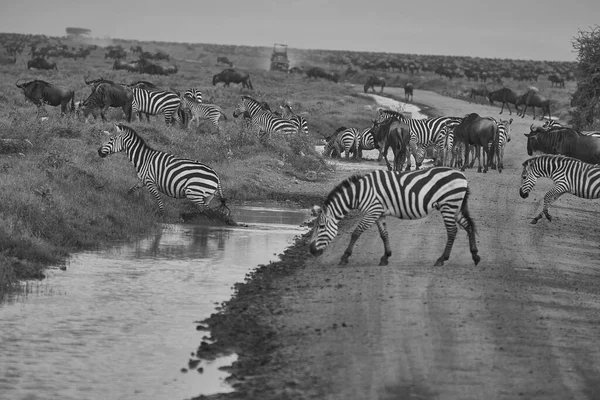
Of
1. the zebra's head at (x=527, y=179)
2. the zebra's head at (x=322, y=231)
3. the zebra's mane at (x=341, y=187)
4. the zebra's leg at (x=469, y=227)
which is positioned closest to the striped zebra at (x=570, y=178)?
the zebra's head at (x=527, y=179)

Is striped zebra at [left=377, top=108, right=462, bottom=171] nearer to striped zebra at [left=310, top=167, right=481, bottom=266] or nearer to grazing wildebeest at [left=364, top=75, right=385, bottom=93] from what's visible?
striped zebra at [left=310, top=167, right=481, bottom=266]

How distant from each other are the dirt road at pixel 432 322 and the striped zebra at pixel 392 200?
0.48 metres

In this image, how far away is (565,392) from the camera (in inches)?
355

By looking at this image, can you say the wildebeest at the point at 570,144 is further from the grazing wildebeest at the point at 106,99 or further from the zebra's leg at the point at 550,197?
the grazing wildebeest at the point at 106,99

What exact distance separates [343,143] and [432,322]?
76.0ft

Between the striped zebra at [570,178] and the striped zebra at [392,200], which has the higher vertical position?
the striped zebra at [570,178]

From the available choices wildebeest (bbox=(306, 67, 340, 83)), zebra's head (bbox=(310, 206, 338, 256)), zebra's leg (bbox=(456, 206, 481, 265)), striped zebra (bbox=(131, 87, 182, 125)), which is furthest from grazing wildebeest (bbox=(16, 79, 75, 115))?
wildebeest (bbox=(306, 67, 340, 83))

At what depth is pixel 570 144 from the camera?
84.5ft

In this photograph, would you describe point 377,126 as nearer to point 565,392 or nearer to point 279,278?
point 279,278

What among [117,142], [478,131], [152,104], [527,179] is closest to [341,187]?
[117,142]

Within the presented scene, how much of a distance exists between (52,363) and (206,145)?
59.0ft

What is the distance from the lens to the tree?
119ft

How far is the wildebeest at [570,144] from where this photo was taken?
25.3 meters

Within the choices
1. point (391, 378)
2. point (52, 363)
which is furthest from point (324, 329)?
point (52, 363)
